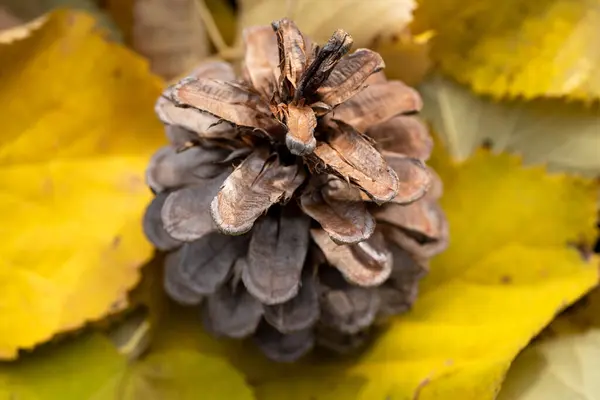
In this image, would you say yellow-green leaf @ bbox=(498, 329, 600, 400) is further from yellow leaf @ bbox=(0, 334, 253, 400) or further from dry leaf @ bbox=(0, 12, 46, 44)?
dry leaf @ bbox=(0, 12, 46, 44)

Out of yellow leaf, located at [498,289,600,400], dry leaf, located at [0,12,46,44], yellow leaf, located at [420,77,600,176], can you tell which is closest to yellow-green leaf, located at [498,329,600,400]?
yellow leaf, located at [498,289,600,400]

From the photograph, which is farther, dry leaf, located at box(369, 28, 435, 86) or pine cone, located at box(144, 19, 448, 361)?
dry leaf, located at box(369, 28, 435, 86)

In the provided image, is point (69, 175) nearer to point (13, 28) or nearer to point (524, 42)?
point (13, 28)

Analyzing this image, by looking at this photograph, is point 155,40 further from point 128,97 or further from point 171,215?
point 171,215

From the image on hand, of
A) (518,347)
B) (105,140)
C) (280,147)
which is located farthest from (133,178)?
(518,347)

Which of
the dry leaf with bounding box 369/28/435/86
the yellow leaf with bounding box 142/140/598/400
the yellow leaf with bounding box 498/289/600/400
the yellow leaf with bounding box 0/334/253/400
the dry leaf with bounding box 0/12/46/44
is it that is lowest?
the yellow leaf with bounding box 498/289/600/400

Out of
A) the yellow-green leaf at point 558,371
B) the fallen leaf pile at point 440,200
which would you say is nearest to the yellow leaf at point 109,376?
the fallen leaf pile at point 440,200

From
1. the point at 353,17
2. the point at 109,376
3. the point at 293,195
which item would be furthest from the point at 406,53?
the point at 109,376

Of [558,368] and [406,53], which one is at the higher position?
[406,53]
